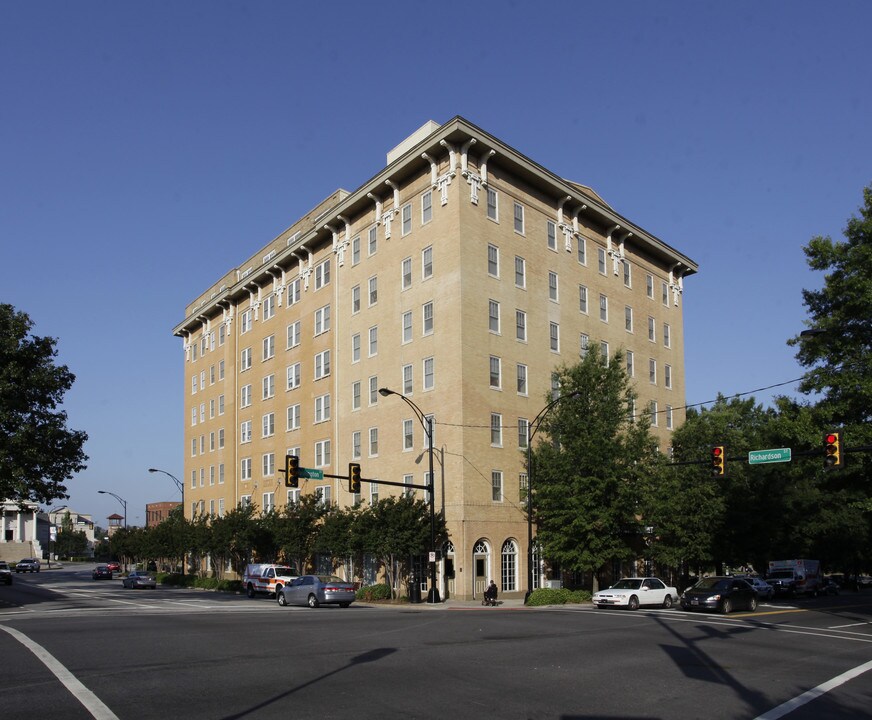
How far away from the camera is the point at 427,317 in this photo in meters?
49.8

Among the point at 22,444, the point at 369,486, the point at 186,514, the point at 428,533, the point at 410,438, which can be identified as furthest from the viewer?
the point at 186,514

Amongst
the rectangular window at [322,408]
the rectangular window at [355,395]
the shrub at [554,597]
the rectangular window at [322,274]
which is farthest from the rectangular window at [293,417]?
the shrub at [554,597]

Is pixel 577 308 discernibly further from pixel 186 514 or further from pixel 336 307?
pixel 186 514

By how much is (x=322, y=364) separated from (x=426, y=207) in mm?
15047

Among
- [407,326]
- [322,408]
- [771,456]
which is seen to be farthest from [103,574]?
[771,456]

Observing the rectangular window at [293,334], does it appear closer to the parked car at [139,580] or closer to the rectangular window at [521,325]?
the rectangular window at [521,325]

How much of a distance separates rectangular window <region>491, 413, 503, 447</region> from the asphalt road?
69.7ft

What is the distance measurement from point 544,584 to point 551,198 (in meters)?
24.4

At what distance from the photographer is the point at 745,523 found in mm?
55031

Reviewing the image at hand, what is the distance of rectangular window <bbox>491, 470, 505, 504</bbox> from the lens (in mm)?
47666

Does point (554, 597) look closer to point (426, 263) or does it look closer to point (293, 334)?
point (426, 263)

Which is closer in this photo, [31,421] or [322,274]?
[31,421]

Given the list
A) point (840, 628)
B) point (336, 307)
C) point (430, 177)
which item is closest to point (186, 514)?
point (336, 307)

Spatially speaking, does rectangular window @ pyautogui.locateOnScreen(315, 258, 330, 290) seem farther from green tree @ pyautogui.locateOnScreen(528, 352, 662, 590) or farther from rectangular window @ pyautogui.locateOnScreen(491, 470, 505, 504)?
green tree @ pyautogui.locateOnScreen(528, 352, 662, 590)
